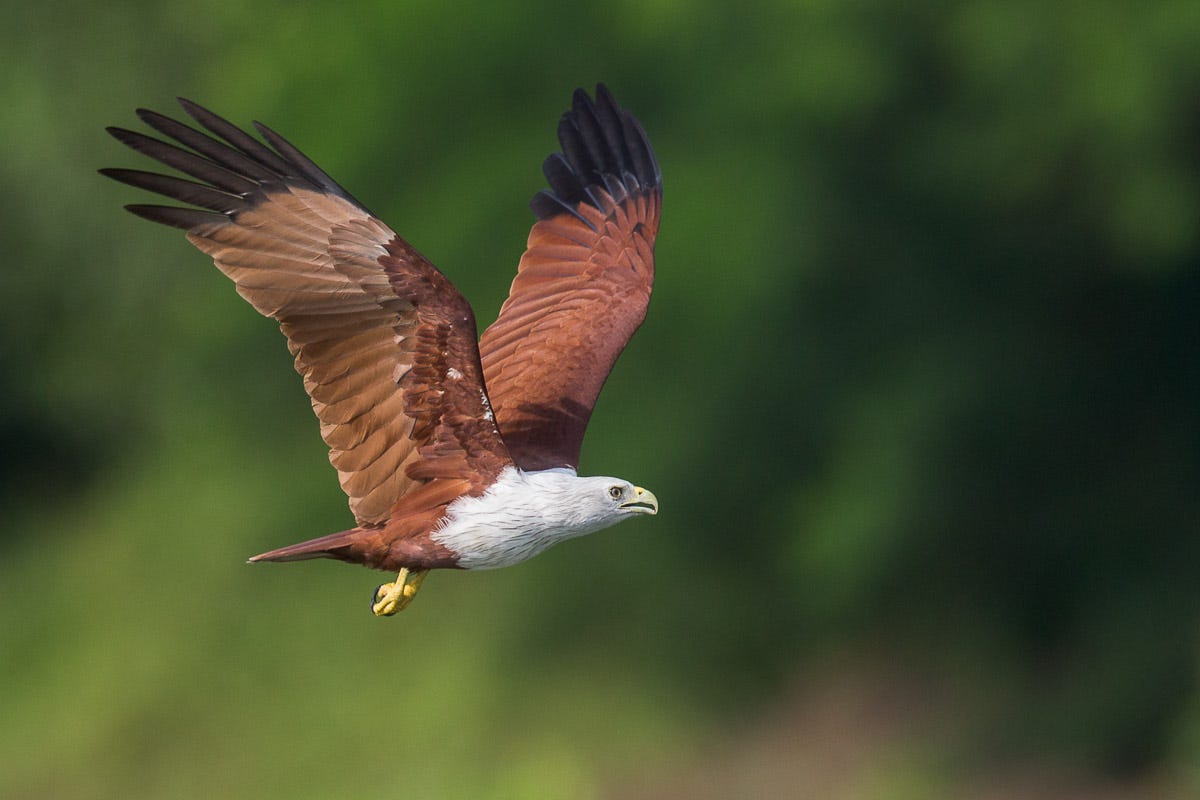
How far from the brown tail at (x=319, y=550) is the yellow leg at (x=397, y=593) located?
0.58 feet

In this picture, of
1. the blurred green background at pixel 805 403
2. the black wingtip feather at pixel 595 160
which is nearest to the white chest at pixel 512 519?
the black wingtip feather at pixel 595 160

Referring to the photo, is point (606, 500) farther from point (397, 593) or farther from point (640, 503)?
point (397, 593)

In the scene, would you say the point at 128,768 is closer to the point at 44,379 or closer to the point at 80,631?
the point at 80,631

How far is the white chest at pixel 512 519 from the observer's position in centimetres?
652

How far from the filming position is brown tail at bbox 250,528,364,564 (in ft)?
Result: 21.0

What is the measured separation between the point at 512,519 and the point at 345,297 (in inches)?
32.9

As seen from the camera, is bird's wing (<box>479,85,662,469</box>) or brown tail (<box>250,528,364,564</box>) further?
bird's wing (<box>479,85,662,469</box>)

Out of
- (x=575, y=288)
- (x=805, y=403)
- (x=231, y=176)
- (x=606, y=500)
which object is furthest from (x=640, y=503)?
(x=805, y=403)

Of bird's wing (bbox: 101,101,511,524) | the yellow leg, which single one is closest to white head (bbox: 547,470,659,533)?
bird's wing (bbox: 101,101,511,524)

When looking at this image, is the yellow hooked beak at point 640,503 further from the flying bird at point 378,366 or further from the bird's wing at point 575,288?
the bird's wing at point 575,288

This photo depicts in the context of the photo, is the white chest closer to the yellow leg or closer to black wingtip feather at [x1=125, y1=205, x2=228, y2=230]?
the yellow leg

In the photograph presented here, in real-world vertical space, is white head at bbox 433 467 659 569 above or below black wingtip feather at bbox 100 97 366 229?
below

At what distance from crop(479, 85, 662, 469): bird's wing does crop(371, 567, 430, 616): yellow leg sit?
51 centimetres

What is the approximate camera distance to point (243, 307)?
49.0 ft
